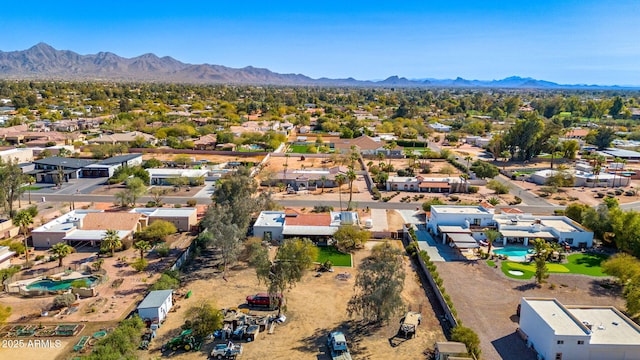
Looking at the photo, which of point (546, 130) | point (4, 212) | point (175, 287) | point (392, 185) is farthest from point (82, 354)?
point (546, 130)

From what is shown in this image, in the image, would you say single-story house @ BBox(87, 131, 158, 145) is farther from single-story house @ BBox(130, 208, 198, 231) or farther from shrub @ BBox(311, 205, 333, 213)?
shrub @ BBox(311, 205, 333, 213)

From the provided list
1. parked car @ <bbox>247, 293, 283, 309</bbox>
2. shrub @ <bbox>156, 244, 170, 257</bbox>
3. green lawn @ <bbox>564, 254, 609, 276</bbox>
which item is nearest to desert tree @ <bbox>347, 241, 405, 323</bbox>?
parked car @ <bbox>247, 293, 283, 309</bbox>

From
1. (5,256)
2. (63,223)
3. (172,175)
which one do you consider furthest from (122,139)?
(5,256)

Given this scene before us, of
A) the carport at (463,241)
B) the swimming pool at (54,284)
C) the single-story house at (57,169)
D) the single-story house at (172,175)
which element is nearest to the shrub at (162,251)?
the swimming pool at (54,284)

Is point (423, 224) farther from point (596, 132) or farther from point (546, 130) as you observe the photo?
point (596, 132)

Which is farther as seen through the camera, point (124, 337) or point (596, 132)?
point (596, 132)

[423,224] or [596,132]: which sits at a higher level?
[596,132]

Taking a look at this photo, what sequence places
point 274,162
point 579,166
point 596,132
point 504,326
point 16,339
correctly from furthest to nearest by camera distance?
1. point 596,132
2. point 274,162
3. point 579,166
4. point 504,326
5. point 16,339
